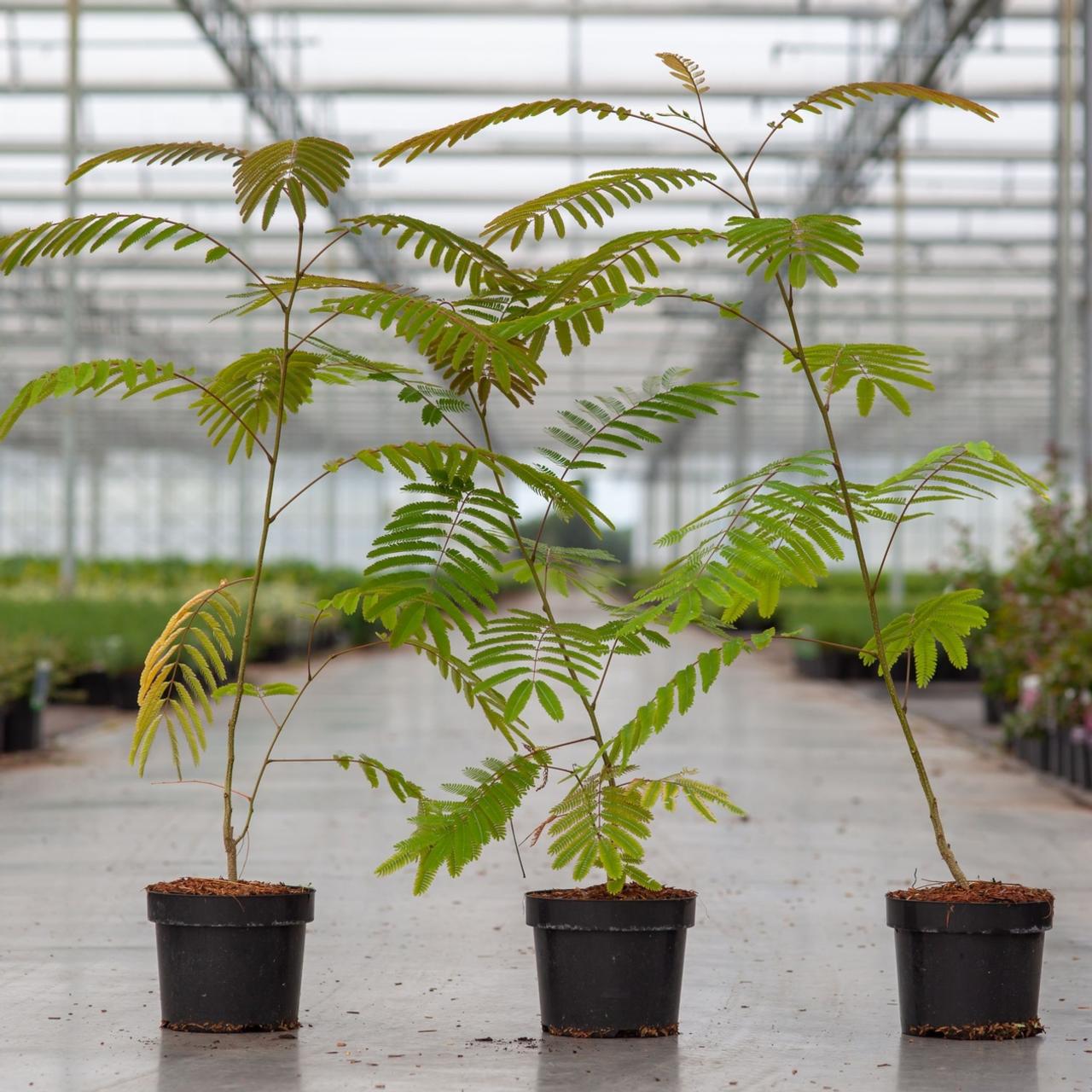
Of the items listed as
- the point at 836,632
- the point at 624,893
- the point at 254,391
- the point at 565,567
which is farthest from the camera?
the point at 836,632

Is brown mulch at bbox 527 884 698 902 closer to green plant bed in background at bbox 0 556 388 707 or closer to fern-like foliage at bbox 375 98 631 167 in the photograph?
green plant bed in background at bbox 0 556 388 707

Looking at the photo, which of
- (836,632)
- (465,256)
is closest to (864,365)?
(465,256)

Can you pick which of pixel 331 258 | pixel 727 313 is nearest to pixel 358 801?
pixel 727 313

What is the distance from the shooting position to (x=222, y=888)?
412cm

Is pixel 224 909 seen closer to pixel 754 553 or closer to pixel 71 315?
pixel 754 553

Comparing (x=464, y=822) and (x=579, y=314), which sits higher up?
(x=579, y=314)

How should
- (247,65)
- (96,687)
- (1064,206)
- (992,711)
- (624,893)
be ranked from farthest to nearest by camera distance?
1. (247,65)
2. (1064,206)
3. (96,687)
4. (992,711)
5. (624,893)

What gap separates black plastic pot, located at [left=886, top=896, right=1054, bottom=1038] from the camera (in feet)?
13.1

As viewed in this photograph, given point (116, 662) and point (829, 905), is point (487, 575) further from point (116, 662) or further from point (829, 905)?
point (116, 662)

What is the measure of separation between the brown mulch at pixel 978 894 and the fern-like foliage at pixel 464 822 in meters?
0.89

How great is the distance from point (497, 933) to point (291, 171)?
2.72 meters

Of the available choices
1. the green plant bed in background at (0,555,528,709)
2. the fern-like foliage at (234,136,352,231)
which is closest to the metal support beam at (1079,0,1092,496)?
the green plant bed in background at (0,555,528,709)

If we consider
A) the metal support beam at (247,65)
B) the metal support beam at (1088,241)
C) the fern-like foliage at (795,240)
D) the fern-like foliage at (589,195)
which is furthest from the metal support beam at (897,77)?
the fern-like foliage at (795,240)

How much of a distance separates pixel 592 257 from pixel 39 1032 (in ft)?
7.29
